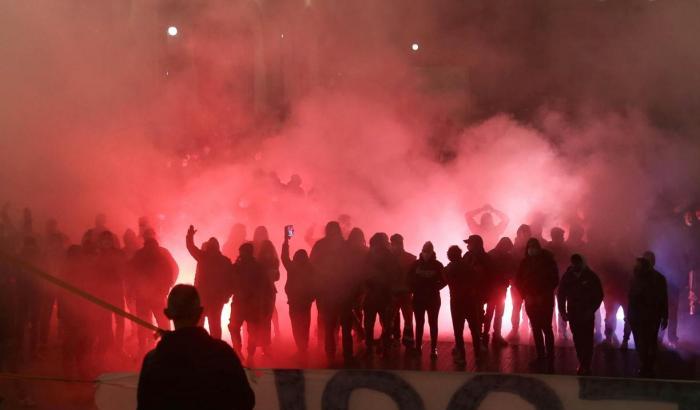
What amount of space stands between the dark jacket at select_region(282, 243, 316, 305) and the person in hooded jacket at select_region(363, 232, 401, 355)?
0.42m

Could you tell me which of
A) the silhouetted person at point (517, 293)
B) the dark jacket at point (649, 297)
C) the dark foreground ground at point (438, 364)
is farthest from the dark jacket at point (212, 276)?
the dark jacket at point (649, 297)

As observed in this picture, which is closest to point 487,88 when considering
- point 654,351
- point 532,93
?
point 532,93

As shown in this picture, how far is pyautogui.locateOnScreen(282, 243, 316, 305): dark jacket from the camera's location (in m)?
6.04

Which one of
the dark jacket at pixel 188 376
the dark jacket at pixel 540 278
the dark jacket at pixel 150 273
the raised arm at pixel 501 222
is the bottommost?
the dark jacket at pixel 188 376

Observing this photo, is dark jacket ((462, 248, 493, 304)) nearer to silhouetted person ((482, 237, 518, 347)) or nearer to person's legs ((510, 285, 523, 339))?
silhouetted person ((482, 237, 518, 347))

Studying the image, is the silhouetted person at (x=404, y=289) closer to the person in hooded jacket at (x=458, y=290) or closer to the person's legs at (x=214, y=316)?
the person in hooded jacket at (x=458, y=290)

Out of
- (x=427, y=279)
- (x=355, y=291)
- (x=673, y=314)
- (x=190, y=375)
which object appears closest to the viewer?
(x=190, y=375)

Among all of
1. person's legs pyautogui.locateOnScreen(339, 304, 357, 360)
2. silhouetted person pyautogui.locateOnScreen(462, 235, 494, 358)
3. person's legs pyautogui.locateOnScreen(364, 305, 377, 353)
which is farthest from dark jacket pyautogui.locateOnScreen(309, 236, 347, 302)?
silhouetted person pyautogui.locateOnScreen(462, 235, 494, 358)

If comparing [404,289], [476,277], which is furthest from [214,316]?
[476,277]

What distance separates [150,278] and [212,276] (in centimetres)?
57

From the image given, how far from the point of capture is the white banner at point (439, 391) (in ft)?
11.8

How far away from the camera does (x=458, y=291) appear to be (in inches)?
227

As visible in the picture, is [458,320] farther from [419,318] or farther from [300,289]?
[300,289]

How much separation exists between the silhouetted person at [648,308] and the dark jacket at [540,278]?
559 mm
